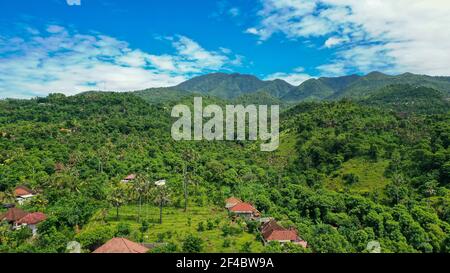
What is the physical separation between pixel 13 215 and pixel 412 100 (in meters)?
166

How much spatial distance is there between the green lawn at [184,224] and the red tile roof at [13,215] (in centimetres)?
839

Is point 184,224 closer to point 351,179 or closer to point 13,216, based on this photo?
point 13,216

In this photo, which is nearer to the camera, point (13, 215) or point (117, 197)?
point (13, 215)

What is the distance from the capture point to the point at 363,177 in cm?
6650

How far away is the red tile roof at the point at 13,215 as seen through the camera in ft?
133

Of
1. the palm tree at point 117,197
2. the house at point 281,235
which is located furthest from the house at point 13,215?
the house at point 281,235

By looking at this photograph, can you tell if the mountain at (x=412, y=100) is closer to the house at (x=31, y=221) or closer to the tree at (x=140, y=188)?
the tree at (x=140, y=188)

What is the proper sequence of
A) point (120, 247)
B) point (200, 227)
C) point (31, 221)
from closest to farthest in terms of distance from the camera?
point (120, 247), point (200, 227), point (31, 221)

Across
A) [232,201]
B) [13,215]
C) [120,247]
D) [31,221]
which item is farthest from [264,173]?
[120,247]

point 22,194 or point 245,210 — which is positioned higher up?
point 22,194
